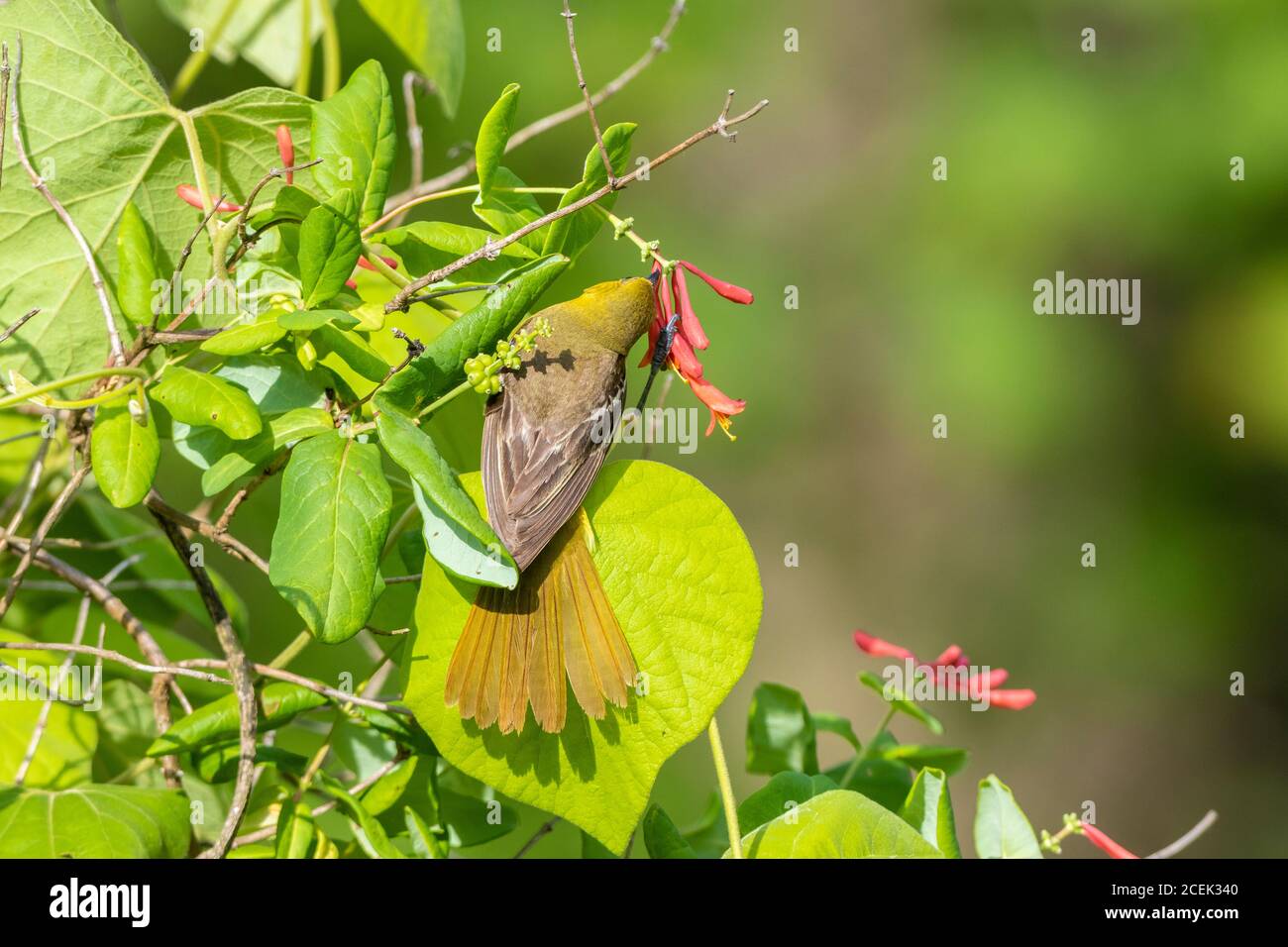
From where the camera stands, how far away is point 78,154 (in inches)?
34.5

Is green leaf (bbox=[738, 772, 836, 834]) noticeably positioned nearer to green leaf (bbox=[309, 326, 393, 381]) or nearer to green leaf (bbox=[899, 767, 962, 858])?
green leaf (bbox=[899, 767, 962, 858])

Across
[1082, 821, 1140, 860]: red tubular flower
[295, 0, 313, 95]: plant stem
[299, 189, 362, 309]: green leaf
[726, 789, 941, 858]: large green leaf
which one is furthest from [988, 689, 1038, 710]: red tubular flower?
[295, 0, 313, 95]: plant stem

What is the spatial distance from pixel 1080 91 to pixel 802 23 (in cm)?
93

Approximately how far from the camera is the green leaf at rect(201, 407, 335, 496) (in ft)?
2.33

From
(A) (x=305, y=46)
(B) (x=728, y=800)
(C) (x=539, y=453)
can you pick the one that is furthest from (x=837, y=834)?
(A) (x=305, y=46)

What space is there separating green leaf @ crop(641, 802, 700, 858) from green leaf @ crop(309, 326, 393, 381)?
33cm

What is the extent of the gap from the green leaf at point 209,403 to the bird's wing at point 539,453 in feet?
0.63

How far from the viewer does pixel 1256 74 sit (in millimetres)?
3568

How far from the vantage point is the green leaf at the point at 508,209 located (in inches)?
30.5

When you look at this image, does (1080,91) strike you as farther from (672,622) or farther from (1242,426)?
(672,622)

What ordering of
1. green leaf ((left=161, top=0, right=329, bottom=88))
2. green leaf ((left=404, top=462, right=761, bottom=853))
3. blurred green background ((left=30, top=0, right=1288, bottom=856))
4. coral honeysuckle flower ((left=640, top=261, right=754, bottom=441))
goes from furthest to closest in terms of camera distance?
blurred green background ((left=30, top=0, right=1288, bottom=856)), green leaf ((left=161, top=0, right=329, bottom=88)), coral honeysuckle flower ((left=640, top=261, right=754, bottom=441)), green leaf ((left=404, top=462, right=761, bottom=853))

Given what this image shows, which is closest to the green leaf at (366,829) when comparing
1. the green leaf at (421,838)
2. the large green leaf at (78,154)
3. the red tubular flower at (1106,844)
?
the green leaf at (421,838)

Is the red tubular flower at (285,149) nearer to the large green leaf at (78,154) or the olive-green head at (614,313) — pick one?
the large green leaf at (78,154)

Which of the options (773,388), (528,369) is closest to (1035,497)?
(773,388)
